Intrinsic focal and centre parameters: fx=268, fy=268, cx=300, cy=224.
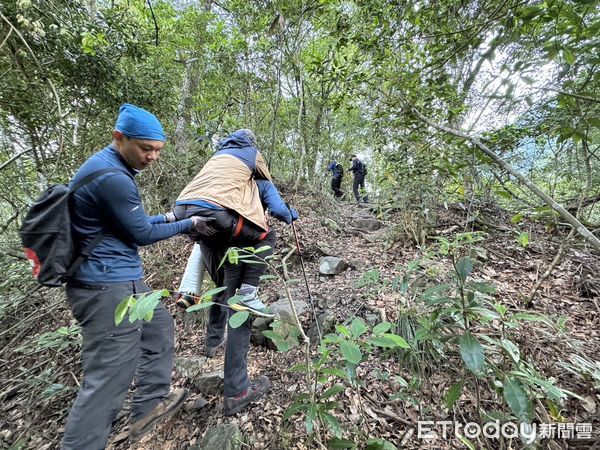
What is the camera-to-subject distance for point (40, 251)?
1.51 meters

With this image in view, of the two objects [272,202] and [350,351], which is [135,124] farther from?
[350,351]

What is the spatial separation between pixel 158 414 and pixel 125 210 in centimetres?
165

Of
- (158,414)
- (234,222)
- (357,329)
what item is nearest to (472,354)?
(357,329)

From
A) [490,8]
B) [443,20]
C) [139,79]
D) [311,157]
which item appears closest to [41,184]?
[139,79]

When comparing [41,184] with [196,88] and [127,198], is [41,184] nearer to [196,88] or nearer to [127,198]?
[127,198]

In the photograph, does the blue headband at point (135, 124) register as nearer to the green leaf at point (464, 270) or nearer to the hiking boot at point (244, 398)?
the green leaf at point (464, 270)

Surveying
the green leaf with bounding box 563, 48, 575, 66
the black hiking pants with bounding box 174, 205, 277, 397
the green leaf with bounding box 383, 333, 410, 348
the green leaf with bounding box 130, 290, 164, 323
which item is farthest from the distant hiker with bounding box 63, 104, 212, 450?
the green leaf with bounding box 563, 48, 575, 66

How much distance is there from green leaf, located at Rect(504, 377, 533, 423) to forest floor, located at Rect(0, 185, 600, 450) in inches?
10.4

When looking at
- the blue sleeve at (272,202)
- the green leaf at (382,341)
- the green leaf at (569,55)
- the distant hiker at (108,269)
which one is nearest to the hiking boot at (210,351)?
the distant hiker at (108,269)

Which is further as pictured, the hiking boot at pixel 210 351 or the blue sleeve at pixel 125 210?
the hiking boot at pixel 210 351

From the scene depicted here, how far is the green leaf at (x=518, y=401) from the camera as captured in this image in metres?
0.98

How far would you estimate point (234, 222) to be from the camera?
2.09 metres

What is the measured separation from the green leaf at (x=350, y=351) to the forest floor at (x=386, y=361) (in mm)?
727

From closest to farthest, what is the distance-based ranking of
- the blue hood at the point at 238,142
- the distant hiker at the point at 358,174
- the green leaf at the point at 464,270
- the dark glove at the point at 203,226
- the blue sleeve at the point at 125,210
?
the green leaf at the point at 464,270
the blue sleeve at the point at 125,210
the dark glove at the point at 203,226
the blue hood at the point at 238,142
the distant hiker at the point at 358,174
